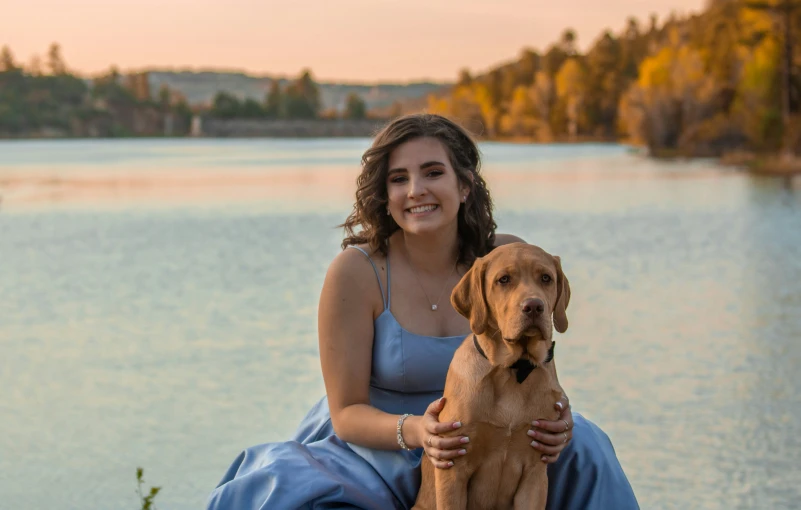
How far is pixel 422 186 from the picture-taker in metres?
3.62

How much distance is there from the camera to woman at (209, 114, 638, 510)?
3.38m

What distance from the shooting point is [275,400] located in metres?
7.84

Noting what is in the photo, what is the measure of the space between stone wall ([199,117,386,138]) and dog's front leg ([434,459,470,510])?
14413 centimetres

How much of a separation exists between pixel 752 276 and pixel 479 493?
11305mm

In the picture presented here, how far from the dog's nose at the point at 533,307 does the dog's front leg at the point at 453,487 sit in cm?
51

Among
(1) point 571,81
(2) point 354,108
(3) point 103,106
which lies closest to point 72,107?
(3) point 103,106

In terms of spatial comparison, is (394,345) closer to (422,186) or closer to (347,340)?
(347,340)

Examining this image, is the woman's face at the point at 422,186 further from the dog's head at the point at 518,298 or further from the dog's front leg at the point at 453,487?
the dog's front leg at the point at 453,487

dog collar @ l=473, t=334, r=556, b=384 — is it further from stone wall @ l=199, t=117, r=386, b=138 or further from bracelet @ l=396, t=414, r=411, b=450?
stone wall @ l=199, t=117, r=386, b=138

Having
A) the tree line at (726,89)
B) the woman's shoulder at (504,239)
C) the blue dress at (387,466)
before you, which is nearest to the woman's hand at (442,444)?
the blue dress at (387,466)

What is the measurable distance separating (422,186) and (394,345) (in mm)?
546

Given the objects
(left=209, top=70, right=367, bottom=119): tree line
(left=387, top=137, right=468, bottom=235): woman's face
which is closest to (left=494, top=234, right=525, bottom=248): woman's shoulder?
(left=387, top=137, right=468, bottom=235): woman's face

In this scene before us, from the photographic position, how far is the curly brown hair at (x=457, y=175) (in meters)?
3.69

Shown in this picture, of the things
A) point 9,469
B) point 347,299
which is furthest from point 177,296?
point 347,299
